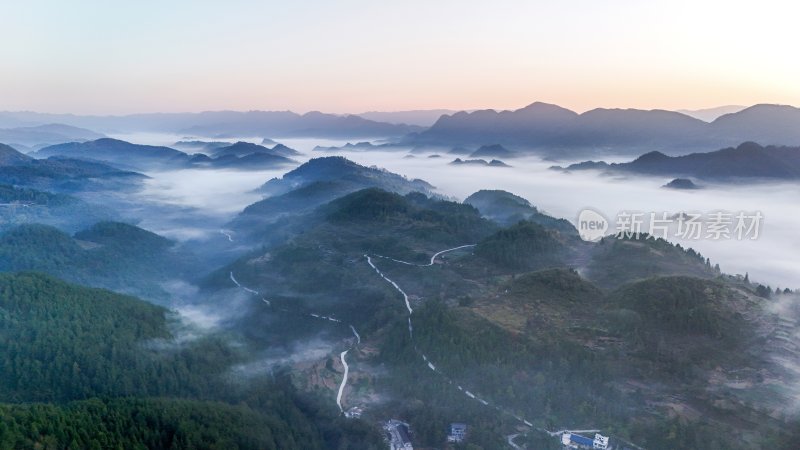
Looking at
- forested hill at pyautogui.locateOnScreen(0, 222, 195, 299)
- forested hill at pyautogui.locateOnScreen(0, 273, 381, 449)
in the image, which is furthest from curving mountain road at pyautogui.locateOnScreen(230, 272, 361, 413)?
forested hill at pyautogui.locateOnScreen(0, 222, 195, 299)

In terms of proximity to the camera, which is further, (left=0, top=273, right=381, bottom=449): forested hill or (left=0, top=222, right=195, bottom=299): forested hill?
(left=0, top=222, right=195, bottom=299): forested hill

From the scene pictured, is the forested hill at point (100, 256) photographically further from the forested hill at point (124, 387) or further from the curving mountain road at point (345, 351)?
the forested hill at point (124, 387)

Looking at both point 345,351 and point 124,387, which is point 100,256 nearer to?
point 124,387

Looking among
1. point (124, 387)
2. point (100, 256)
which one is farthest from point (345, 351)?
point (100, 256)

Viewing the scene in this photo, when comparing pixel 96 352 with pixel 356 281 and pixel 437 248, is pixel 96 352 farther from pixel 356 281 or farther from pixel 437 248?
pixel 437 248

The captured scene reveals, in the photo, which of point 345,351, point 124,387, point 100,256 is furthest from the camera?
point 100,256

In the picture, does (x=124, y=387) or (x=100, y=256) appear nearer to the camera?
(x=124, y=387)

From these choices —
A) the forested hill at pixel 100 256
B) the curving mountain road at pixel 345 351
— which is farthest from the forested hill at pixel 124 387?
the forested hill at pixel 100 256

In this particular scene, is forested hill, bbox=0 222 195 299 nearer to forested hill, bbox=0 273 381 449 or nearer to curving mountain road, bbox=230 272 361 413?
curving mountain road, bbox=230 272 361 413

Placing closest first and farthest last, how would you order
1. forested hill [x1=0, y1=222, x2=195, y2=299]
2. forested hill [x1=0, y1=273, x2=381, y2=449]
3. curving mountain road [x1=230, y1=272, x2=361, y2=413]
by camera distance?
forested hill [x1=0, y1=273, x2=381, y2=449], curving mountain road [x1=230, y1=272, x2=361, y2=413], forested hill [x1=0, y1=222, x2=195, y2=299]

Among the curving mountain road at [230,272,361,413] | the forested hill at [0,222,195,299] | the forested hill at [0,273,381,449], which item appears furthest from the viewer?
the forested hill at [0,222,195,299]

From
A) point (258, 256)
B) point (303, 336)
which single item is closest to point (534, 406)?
point (303, 336)
